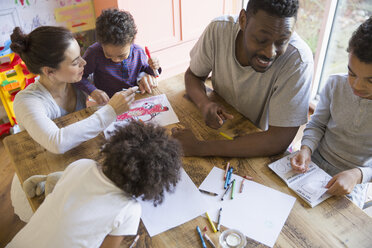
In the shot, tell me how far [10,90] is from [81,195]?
76.9 inches

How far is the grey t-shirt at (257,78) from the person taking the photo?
3.69 ft

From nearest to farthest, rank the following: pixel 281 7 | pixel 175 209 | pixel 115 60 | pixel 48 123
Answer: pixel 175 209 < pixel 281 7 < pixel 48 123 < pixel 115 60

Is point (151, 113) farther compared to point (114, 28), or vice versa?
point (114, 28)

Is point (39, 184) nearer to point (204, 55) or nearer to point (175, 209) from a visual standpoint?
point (175, 209)

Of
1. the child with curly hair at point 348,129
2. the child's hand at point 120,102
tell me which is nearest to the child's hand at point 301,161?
the child with curly hair at point 348,129

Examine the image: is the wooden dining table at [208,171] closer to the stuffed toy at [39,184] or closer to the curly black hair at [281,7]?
the stuffed toy at [39,184]

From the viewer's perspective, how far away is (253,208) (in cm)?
92

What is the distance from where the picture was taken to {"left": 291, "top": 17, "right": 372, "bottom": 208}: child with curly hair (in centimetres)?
98

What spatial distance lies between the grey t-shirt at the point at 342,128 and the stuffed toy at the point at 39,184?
0.98m

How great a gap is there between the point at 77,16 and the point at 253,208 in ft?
7.38

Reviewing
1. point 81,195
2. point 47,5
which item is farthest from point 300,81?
point 47,5

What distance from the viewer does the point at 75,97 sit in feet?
5.11

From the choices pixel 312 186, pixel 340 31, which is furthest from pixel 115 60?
pixel 340 31

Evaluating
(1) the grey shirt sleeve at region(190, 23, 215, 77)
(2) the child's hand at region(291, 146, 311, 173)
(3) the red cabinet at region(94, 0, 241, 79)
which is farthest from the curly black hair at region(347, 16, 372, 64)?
(3) the red cabinet at region(94, 0, 241, 79)
